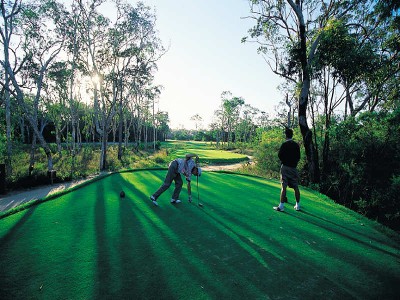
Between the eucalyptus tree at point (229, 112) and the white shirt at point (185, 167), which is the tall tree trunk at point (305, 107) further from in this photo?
the eucalyptus tree at point (229, 112)

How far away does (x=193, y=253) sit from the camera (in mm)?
3605

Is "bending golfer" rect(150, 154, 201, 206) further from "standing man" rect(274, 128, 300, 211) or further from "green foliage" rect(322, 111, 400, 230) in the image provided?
"green foliage" rect(322, 111, 400, 230)

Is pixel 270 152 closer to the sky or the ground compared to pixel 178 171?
closer to the sky

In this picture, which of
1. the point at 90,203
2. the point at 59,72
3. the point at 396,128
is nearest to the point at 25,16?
the point at 59,72

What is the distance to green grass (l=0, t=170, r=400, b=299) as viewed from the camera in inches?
109

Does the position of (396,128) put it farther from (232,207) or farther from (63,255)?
(63,255)

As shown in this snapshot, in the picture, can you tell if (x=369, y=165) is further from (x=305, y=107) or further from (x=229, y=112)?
(x=229, y=112)

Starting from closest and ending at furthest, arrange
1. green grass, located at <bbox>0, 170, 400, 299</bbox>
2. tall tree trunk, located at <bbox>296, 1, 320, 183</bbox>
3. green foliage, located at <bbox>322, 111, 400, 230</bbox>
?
green grass, located at <bbox>0, 170, 400, 299</bbox> < green foliage, located at <bbox>322, 111, 400, 230</bbox> < tall tree trunk, located at <bbox>296, 1, 320, 183</bbox>

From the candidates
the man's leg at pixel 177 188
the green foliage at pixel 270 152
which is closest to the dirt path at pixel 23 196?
the man's leg at pixel 177 188

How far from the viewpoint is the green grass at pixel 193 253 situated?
2764 millimetres

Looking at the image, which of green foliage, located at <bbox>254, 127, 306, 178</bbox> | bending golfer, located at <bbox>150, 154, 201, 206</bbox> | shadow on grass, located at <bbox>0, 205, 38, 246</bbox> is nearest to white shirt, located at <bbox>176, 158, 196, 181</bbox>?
bending golfer, located at <bbox>150, 154, 201, 206</bbox>

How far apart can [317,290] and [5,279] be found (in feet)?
13.6

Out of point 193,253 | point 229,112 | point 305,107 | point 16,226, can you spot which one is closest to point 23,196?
point 16,226

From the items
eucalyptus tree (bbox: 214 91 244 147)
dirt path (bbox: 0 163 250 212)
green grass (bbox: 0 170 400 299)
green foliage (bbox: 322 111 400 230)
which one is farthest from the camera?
eucalyptus tree (bbox: 214 91 244 147)
